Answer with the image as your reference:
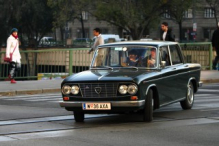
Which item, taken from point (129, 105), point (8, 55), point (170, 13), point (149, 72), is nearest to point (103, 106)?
point (129, 105)

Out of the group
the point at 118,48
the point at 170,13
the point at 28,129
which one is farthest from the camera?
the point at 170,13

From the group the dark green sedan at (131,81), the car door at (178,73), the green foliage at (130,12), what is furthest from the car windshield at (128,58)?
the green foliage at (130,12)

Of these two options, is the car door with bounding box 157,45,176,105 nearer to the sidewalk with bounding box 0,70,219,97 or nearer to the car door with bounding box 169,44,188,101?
the car door with bounding box 169,44,188,101

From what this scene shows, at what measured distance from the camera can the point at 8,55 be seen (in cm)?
2330

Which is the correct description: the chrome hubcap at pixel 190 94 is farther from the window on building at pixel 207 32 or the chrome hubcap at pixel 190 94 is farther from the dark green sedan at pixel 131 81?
the window on building at pixel 207 32

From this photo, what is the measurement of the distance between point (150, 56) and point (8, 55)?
1066 centimetres

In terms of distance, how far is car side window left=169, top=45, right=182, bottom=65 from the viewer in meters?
14.3

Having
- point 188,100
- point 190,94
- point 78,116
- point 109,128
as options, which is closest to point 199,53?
point 190,94

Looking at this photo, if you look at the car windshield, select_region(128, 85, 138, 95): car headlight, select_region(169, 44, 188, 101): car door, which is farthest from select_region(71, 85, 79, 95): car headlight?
select_region(169, 44, 188, 101): car door

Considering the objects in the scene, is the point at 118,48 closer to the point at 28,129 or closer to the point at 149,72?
the point at 149,72

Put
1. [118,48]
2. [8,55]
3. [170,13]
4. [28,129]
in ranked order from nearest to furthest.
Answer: [28,129]
[118,48]
[8,55]
[170,13]

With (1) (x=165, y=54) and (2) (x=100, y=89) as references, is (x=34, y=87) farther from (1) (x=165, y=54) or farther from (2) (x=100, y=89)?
(2) (x=100, y=89)

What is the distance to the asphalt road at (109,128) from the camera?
1023 centimetres

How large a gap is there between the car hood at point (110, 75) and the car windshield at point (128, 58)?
37 cm
